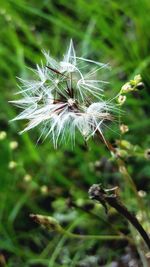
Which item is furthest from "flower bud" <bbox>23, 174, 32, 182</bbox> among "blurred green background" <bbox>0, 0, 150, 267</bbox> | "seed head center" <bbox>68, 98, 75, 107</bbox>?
"seed head center" <bbox>68, 98, 75, 107</bbox>

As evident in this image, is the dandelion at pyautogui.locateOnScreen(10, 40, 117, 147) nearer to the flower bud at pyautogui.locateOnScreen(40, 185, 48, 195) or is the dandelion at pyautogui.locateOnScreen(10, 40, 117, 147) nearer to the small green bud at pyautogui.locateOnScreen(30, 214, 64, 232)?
the small green bud at pyautogui.locateOnScreen(30, 214, 64, 232)

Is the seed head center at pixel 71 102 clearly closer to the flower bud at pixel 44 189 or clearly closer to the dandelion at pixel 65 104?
the dandelion at pixel 65 104

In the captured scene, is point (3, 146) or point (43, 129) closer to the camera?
point (43, 129)

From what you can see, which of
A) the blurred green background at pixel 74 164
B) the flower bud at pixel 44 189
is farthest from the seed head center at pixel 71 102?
the flower bud at pixel 44 189

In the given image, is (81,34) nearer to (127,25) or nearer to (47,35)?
(127,25)

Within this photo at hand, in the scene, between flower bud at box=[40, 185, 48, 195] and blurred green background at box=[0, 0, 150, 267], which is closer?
blurred green background at box=[0, 0, 150, 267]

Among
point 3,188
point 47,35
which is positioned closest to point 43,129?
point 3,188

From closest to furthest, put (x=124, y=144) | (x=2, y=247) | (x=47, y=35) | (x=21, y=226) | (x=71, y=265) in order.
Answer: (x=124, y=144)
(x=71, y=265)
(x=2, y=247)
(x=21, y=226)
(x=47, y=35)
